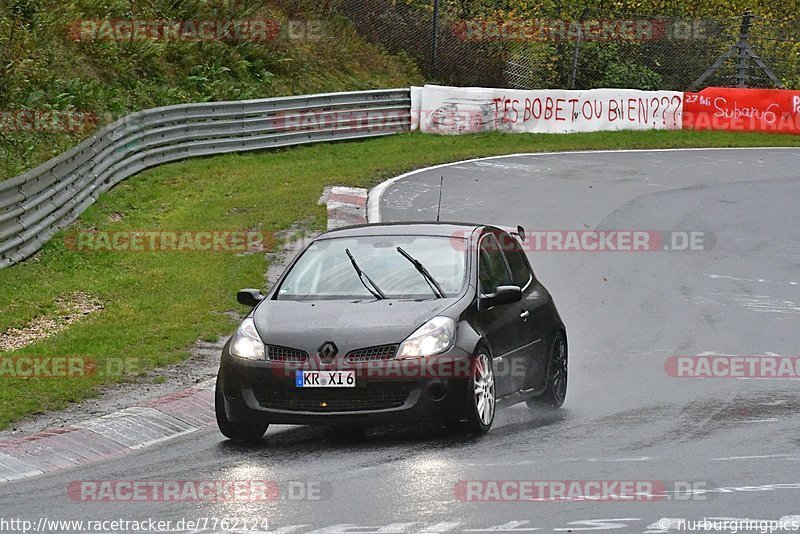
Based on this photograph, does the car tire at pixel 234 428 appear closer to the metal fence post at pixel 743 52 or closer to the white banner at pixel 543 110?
the white banner at pixel 543 110

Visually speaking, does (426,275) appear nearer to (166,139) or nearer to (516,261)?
(516,261)

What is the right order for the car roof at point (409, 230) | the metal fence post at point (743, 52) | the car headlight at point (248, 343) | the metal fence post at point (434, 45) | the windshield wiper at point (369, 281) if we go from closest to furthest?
the car headlight at point (248, 343) → the windshield wiper at point (369, 281) → the car roof at point (409, 230) → the metal fence post at point (743, 52) → the metal fence post at point (434, 45)

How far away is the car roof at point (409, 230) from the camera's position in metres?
10.7

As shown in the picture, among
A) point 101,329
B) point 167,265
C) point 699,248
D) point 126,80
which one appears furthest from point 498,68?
point 101,329

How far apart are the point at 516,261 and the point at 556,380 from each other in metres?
1.02

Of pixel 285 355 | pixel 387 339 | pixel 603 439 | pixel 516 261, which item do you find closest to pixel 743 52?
pixel 516 261

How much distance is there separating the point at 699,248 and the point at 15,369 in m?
Answer: 10.6

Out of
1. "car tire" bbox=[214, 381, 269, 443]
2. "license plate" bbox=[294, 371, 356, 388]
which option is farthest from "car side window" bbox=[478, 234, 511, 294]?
"car tire" bbox=[214, 381, 269, 443]

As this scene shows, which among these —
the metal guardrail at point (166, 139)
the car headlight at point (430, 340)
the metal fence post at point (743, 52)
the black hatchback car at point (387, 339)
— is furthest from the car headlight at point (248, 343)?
the metal fence post at point (743, 52)

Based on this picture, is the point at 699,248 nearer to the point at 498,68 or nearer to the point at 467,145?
the point at 467,145

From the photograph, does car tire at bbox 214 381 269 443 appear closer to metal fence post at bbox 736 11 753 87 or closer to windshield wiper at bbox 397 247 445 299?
windshield wiper at bbox 397 247 445 299

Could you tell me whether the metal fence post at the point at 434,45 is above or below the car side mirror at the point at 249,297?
below

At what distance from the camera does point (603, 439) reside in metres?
9.39

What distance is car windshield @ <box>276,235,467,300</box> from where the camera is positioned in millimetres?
10070
